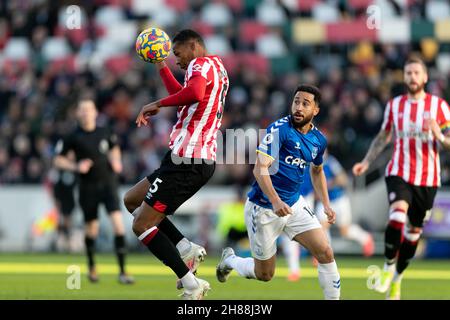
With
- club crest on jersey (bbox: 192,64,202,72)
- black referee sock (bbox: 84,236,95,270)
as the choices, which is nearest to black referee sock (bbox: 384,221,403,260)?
club crest on jersey (bbox: 192,64,202,72)

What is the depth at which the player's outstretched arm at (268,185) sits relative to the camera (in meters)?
8.51

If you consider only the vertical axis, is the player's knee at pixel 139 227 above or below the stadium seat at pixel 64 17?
below

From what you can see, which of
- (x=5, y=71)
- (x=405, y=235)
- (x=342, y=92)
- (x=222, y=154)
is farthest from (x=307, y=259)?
(x=5, y=71)

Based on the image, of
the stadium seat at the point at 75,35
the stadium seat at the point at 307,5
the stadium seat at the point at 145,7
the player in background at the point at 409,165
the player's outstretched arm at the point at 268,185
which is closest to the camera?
the player's outstretched arm at the point at 268,185

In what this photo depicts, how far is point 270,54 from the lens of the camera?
2455 centimetres

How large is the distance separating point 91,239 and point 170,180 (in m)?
4.61

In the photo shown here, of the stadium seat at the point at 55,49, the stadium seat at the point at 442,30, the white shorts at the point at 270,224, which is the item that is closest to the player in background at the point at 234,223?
the stadium seat at the point at 442,30

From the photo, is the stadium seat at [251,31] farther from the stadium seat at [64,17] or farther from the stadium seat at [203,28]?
the stadium seat at [64,17]

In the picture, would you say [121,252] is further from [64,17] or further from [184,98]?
[64,17]

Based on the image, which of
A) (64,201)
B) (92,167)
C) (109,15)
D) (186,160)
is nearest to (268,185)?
(186,160)

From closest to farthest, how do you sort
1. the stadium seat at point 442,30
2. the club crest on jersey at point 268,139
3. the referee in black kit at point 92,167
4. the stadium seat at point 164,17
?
the club crest on jersey at point 268,139 < the referee in black kit at point 92,167 < the stadium seat at point 442,30 < the stadium seat at point 164,17

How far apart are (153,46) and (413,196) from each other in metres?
3.82

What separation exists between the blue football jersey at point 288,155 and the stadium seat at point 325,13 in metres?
15.4

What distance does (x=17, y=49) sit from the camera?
26453mm
